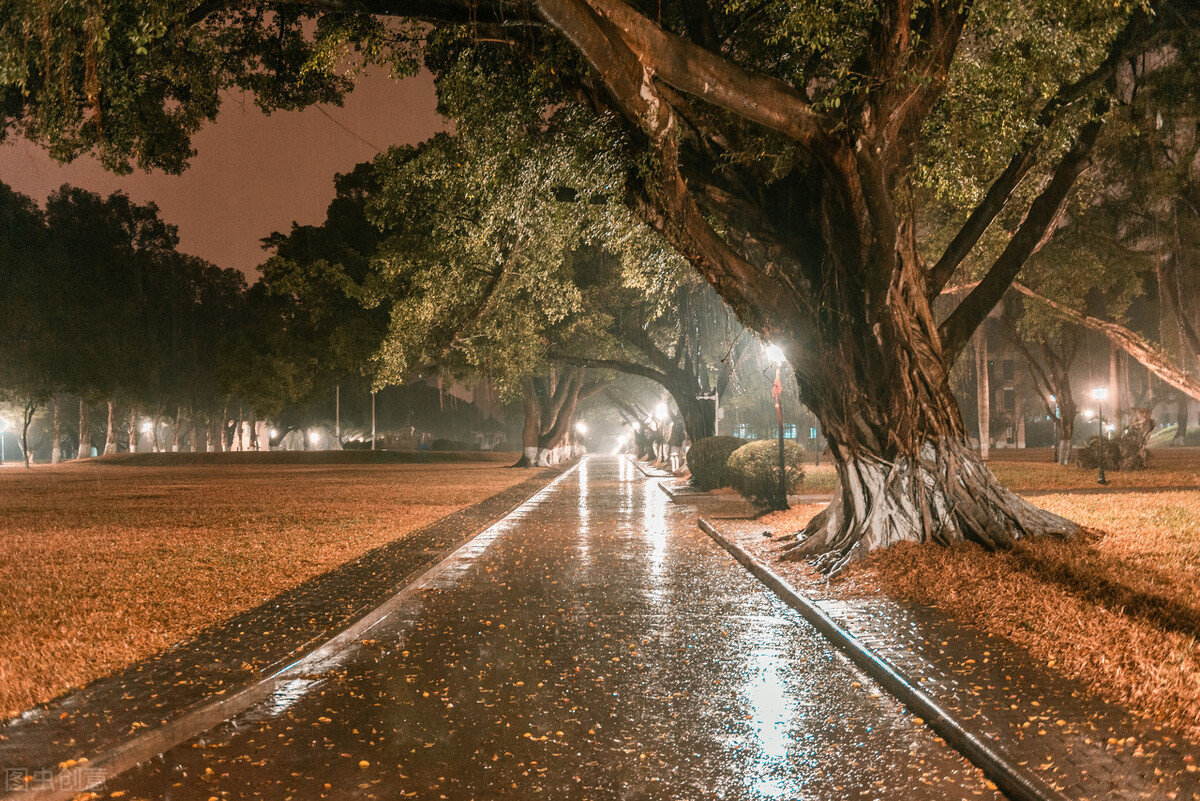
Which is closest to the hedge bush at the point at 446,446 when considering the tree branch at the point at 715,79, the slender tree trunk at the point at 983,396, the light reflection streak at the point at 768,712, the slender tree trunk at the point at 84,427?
the slender tree trunk at the point at 84,427

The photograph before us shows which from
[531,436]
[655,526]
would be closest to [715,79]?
[655,526]

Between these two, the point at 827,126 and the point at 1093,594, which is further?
the point at 827,126

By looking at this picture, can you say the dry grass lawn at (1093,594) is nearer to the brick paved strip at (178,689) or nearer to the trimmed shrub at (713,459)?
the brick paved strip at (178,689)

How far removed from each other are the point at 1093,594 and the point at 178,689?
7.33 metres

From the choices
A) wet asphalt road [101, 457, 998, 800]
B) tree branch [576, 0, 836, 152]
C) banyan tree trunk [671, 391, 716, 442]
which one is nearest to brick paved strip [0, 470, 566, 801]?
wet asphalt road [101, 457, 998, 800]

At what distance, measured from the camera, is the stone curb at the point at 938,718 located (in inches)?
156

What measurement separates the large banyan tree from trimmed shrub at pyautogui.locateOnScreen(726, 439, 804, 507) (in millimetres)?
5917

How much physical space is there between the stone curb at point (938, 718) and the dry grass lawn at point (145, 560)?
5.27m

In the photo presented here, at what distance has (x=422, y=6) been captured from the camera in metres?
9.44

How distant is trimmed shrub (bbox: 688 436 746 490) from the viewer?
2428cm

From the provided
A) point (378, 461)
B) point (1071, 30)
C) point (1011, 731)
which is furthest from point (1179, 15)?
point (378, 461)

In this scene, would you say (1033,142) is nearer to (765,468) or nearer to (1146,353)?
(765,468)

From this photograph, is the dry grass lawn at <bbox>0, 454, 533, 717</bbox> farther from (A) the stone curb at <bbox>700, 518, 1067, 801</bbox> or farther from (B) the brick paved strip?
(A) the stone curb at <bbox>700, 518, 1067, 801</bbox>

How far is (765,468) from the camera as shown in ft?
58.3
